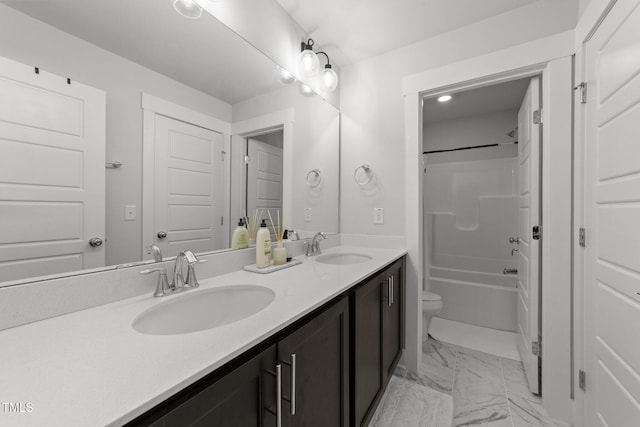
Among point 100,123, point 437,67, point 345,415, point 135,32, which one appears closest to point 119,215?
point 100,123

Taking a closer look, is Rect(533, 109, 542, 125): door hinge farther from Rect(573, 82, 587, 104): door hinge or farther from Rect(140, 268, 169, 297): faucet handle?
Rect(140, 268, 169, 297): faucet handle

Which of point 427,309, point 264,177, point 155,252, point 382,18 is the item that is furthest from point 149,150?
point 427,309

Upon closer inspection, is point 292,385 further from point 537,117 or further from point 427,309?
point 537,117

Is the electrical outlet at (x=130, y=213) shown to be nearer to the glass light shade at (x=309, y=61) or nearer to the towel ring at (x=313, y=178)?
the towel ring at (x=313, y=178)

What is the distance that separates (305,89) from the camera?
70.3 inches

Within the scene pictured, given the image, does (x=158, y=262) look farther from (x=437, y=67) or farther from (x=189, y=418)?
(x=437, y=67)

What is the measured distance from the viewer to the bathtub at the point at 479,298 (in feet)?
7.99

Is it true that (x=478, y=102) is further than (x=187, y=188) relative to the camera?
Yes

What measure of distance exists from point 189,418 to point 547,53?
217 centimetres

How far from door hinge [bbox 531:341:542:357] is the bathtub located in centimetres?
99

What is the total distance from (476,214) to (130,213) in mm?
3256

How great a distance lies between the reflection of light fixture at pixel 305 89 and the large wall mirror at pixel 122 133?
270 mm

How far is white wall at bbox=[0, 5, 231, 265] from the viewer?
0.69 m

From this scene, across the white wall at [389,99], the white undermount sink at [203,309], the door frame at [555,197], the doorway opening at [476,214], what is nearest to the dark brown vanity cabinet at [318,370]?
the white undermount sink at [203,309]
